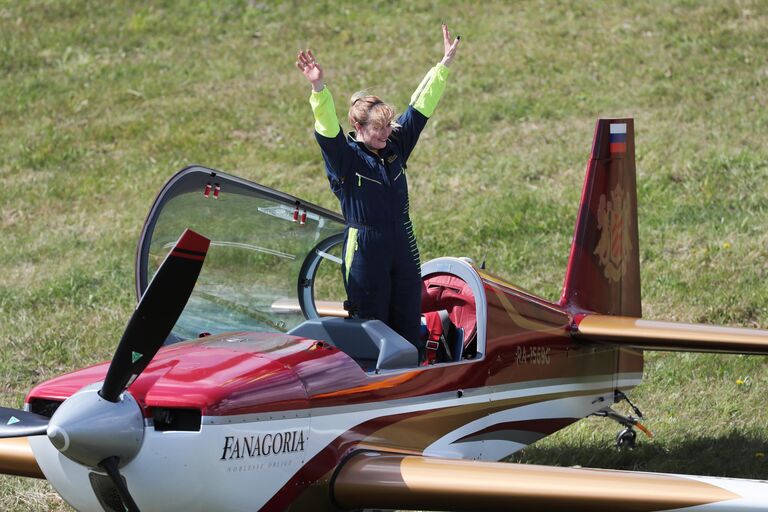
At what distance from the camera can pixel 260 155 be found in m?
13.2

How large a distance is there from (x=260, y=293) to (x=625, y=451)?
283 centimetres

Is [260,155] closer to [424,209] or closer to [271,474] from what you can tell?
[424,209]

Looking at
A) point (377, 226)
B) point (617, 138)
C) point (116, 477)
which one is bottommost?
point (116, 477)

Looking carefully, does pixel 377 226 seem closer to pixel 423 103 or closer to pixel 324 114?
pixel 324 114

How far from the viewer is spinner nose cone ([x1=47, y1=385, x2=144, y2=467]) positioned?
403 centimetres

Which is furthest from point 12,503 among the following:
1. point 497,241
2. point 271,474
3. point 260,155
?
point 260,155

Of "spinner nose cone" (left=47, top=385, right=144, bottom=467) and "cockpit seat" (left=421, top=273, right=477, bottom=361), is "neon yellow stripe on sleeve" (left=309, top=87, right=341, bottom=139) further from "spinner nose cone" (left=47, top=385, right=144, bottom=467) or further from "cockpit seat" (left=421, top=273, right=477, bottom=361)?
"spinner nose cone" (left=47, top=385, right=144, bottom=467)

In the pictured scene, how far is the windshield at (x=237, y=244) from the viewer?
5531 millimetres

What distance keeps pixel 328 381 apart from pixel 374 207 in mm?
986

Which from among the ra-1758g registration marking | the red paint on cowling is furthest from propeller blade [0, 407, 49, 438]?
the ra-1758g registration marking

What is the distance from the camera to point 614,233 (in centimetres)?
705

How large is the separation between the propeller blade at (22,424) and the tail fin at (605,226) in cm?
376

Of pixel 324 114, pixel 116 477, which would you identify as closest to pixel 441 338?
pixel 324 114

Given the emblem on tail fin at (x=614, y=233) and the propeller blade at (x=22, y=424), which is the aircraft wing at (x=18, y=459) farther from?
the emblem on tail fin at (x=614, y=233)
